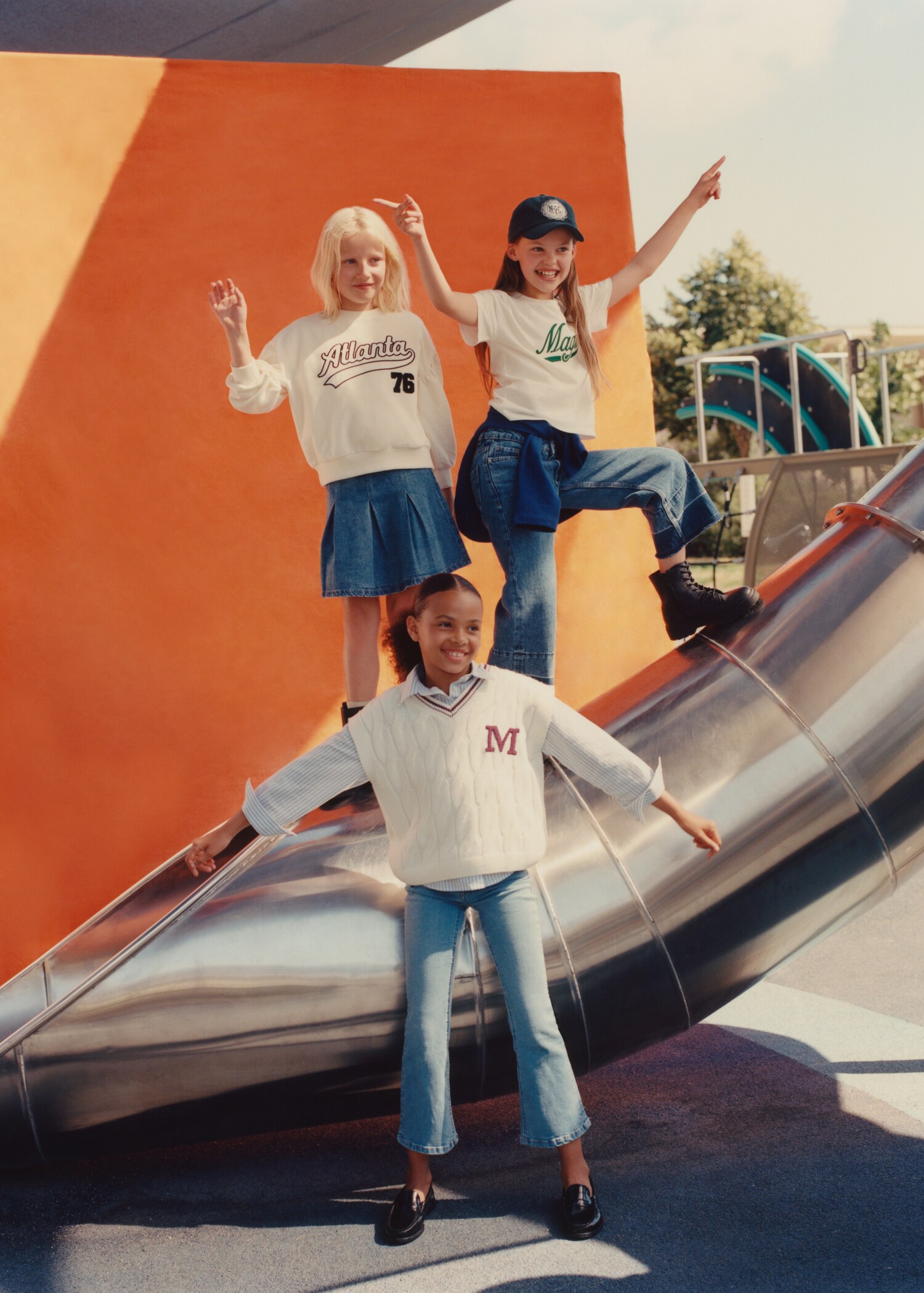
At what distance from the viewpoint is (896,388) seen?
1192 inches

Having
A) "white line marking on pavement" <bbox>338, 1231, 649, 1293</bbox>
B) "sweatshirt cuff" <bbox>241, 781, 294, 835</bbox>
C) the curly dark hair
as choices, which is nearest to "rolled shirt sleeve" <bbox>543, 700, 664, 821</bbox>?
the curly dark hair

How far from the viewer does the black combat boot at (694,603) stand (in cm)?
340

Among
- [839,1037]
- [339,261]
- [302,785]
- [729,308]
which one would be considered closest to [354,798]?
[302,785]

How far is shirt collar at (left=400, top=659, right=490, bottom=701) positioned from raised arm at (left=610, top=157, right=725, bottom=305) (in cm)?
136

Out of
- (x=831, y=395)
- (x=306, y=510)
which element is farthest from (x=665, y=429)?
(x=306, y=510)

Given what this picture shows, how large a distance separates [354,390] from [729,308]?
95.0ft

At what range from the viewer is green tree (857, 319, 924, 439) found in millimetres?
29312

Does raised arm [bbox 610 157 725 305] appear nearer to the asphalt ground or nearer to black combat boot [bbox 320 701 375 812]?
black combat boot [bbox 320 701 375 812]

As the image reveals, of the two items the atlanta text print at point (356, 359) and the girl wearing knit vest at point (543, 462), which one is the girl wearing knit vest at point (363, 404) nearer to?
the atlanta text print at point (356, 359)

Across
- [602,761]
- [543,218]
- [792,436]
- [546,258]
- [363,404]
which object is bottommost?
[602,761]

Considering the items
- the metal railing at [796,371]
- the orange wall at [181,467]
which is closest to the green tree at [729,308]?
the metal railing at [796,371]

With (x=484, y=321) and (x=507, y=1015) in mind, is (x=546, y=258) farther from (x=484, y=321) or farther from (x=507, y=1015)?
(x=507, y=1015)

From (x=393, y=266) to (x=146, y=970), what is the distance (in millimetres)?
2097

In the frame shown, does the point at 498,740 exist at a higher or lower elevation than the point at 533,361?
lower
